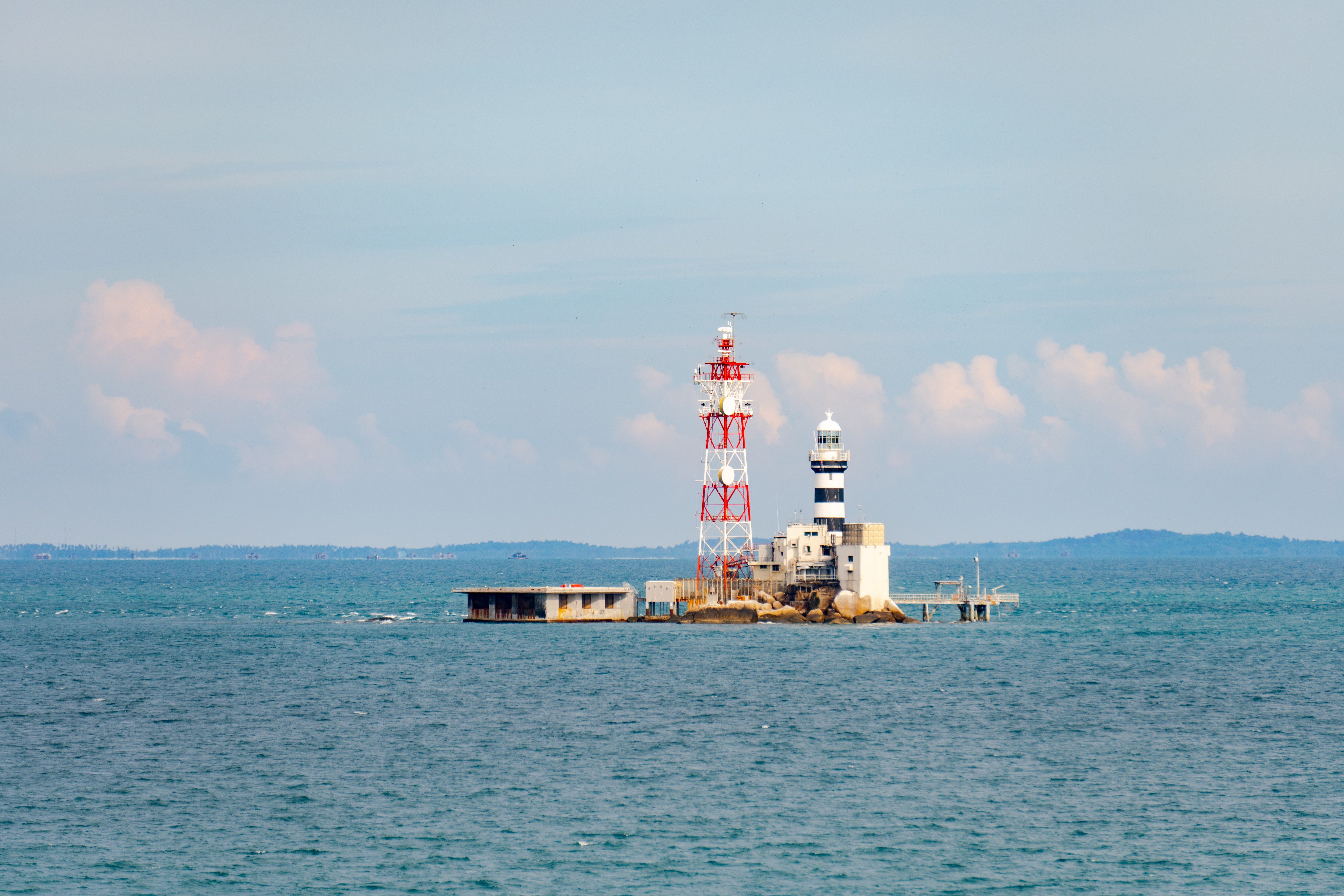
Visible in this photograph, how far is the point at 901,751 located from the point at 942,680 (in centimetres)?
2345

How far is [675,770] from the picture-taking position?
52.4 meters

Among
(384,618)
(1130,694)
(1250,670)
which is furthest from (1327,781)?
(384,618)

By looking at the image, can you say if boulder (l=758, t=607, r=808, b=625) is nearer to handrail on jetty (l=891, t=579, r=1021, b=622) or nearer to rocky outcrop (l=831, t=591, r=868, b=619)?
rocky outcrop (l=831, t=591, r=868, b=619)

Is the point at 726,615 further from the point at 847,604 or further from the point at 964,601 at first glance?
the point at 964,601

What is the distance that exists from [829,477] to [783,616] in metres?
11.4

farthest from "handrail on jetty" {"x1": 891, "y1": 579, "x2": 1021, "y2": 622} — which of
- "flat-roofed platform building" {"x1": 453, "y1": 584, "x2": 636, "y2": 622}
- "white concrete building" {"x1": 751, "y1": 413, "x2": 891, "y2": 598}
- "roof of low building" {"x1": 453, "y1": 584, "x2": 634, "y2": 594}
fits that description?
"roof of low building" {"x1": 453, "y1": 584, "x2": 634, "y2": 594}

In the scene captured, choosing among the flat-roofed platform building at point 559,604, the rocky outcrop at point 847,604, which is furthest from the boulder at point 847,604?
the flat-roofed platform building at point 559,604

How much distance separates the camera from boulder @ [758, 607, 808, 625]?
107312 mm

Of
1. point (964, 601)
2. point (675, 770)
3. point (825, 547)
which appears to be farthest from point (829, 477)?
point (675, 770)

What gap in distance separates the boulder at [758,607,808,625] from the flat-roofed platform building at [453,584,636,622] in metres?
11.1

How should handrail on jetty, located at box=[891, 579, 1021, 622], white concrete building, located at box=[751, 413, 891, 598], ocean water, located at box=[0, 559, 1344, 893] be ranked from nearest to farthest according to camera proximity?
ocean water, located at box=[0, 559, 1344, 893] < white concrete building, located at box=[751, 413, 891, 598] < handrail on jetty, located at box=[891, 579, 1021, 622]

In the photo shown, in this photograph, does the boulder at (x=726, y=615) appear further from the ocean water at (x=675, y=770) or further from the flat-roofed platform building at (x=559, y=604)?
the ocean water at (x=675, y=770)

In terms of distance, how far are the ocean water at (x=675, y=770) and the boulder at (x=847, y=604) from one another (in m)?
5.88

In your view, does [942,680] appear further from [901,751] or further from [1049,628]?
[1049,628]
